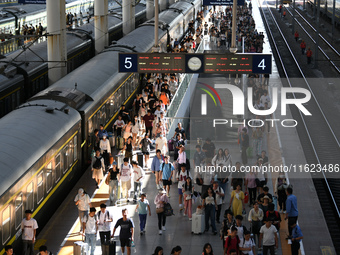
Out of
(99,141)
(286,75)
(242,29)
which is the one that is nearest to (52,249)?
(99,141)

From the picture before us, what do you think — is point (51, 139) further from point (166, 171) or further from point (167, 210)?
point (167, 210)

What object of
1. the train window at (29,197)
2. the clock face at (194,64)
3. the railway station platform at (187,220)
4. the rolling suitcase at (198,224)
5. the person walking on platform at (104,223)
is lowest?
the railway station platform at (187,220)

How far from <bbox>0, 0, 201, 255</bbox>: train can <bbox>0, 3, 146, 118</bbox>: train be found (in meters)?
1.98

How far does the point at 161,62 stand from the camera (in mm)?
24312

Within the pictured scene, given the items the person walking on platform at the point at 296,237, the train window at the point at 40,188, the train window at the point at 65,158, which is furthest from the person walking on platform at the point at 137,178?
the person walking on platform at the point at 296,237

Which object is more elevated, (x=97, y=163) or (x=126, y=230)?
(x=126, y=230)

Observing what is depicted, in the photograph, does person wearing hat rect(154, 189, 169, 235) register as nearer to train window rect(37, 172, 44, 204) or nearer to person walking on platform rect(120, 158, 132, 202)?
person walking on platform rect(120, 158, 132, 202)

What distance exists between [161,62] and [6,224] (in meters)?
9.43

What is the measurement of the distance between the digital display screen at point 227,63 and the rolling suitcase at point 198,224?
6312mm

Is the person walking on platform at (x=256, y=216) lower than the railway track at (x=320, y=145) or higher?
higher

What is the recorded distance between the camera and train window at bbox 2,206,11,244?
648 inches

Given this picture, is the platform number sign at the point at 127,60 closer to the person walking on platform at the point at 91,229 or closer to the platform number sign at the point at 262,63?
the platform number sign at the point at 262,63

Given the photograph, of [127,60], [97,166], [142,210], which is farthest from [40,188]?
[127,60]

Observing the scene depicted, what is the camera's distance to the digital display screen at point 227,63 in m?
24.2
